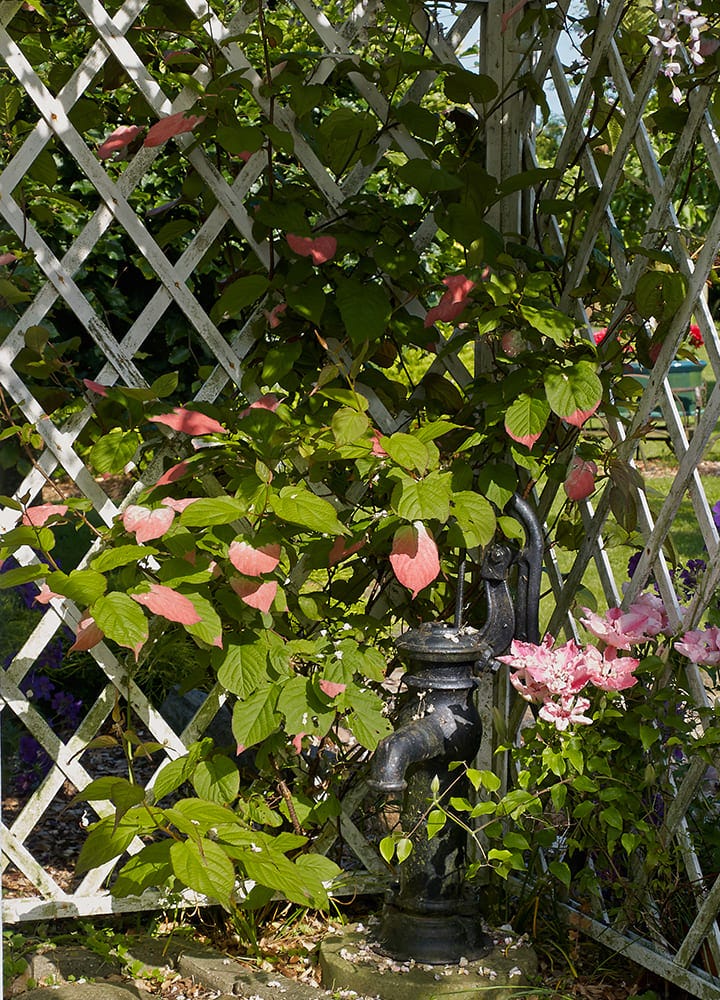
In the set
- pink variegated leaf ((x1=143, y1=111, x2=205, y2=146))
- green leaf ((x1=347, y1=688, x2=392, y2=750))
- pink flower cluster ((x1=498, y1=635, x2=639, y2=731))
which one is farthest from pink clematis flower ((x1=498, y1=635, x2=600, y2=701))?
pink variegated leaf ((x1=143, y1=111, x2=205, y2=146))

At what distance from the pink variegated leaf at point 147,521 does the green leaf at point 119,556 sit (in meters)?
0.02

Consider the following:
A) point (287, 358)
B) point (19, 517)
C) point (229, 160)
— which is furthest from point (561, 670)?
point (229, 160)

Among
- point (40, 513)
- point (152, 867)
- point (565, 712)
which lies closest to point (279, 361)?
point (40, 513)

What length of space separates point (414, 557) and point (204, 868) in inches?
25.2

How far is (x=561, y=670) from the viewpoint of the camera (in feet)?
6.78

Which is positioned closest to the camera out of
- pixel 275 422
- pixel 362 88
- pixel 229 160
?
pixel 275 422

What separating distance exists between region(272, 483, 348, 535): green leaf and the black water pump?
34 centimetres

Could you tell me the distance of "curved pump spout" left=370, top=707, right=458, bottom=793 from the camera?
2000mm

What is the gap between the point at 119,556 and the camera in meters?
2.03

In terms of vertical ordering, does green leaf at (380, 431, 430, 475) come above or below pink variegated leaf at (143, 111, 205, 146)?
below

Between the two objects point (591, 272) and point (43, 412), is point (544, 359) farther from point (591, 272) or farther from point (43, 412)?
point (43, 412)

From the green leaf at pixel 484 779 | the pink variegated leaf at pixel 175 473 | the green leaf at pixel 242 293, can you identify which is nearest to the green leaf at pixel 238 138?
the green leaf at pixel 242 293

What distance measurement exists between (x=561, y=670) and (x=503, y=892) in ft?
2.26

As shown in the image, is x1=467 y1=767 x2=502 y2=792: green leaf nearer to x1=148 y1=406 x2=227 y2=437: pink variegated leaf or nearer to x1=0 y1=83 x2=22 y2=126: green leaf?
x1=148 y1=406 x2=227 y2=437: pink variegated leaf
